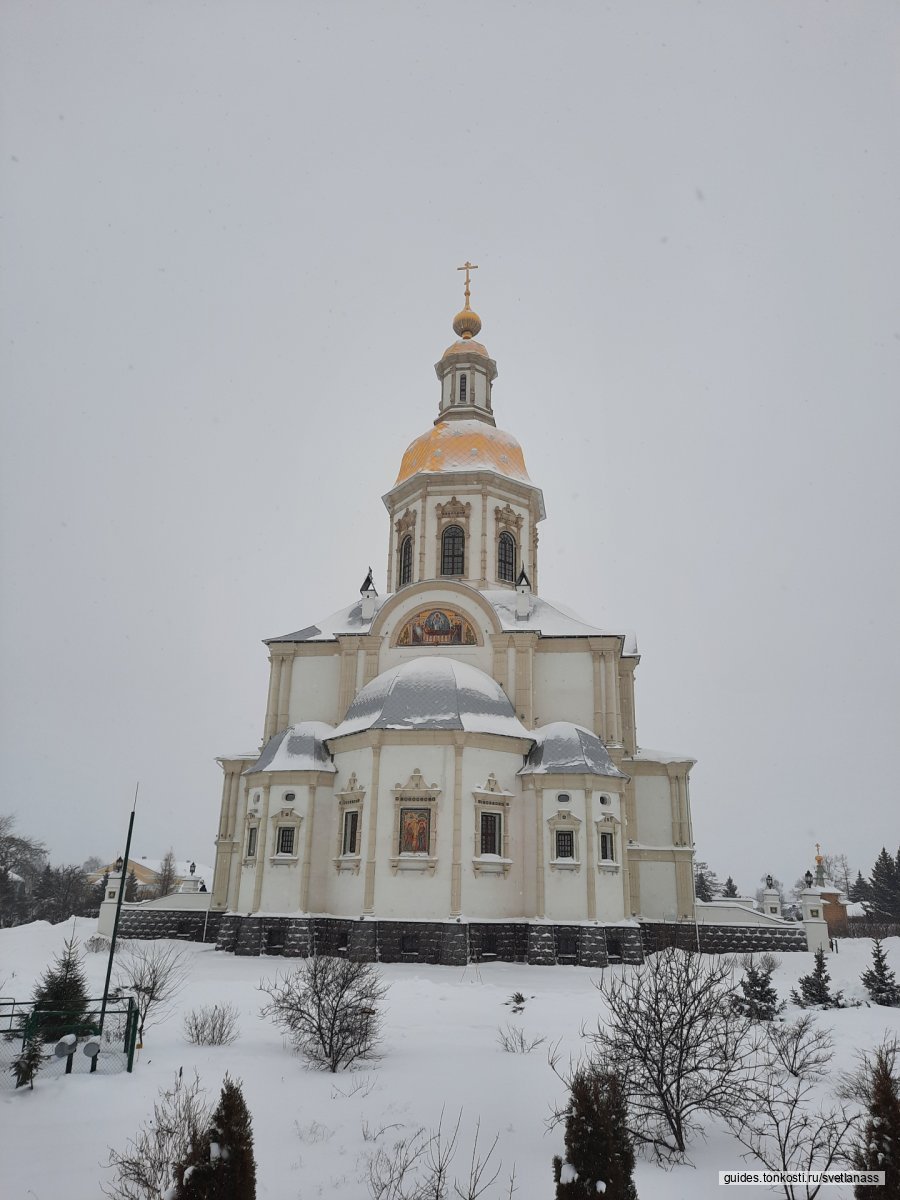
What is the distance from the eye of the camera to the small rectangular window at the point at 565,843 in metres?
27.2

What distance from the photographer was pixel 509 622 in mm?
32906

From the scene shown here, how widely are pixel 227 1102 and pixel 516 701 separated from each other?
81.1 ft

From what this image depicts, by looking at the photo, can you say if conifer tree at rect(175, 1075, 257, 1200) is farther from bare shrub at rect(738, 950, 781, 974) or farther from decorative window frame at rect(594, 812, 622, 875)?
decorative window frame at rect(594, 812, 622, 875)

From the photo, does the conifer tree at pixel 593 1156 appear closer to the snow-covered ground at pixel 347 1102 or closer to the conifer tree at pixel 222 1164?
the snow-covered ground at pixel 347 1102

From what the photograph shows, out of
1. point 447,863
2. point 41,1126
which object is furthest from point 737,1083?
point 447,863

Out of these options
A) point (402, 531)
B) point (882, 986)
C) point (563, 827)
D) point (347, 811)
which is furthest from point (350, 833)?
point (882, 986)

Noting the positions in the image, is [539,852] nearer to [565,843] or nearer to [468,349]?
[565,843]

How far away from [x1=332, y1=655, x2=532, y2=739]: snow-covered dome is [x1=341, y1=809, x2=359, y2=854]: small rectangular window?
109 inches

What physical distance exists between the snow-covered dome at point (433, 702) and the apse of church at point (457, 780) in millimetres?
67

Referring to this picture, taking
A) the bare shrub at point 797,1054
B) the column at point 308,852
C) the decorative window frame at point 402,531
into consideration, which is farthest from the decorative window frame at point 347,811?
the bare shrub at point 797,1054

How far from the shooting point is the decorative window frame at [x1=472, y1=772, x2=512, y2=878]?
26.8 metres

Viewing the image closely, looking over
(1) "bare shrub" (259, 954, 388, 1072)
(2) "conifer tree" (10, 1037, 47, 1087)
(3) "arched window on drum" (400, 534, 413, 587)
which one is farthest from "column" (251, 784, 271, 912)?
(2) "conifer tree" (10, 1037, 47, 1087)

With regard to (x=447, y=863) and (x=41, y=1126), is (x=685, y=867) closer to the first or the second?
(x=447, y=863)

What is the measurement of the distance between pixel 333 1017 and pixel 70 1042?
342 cm
